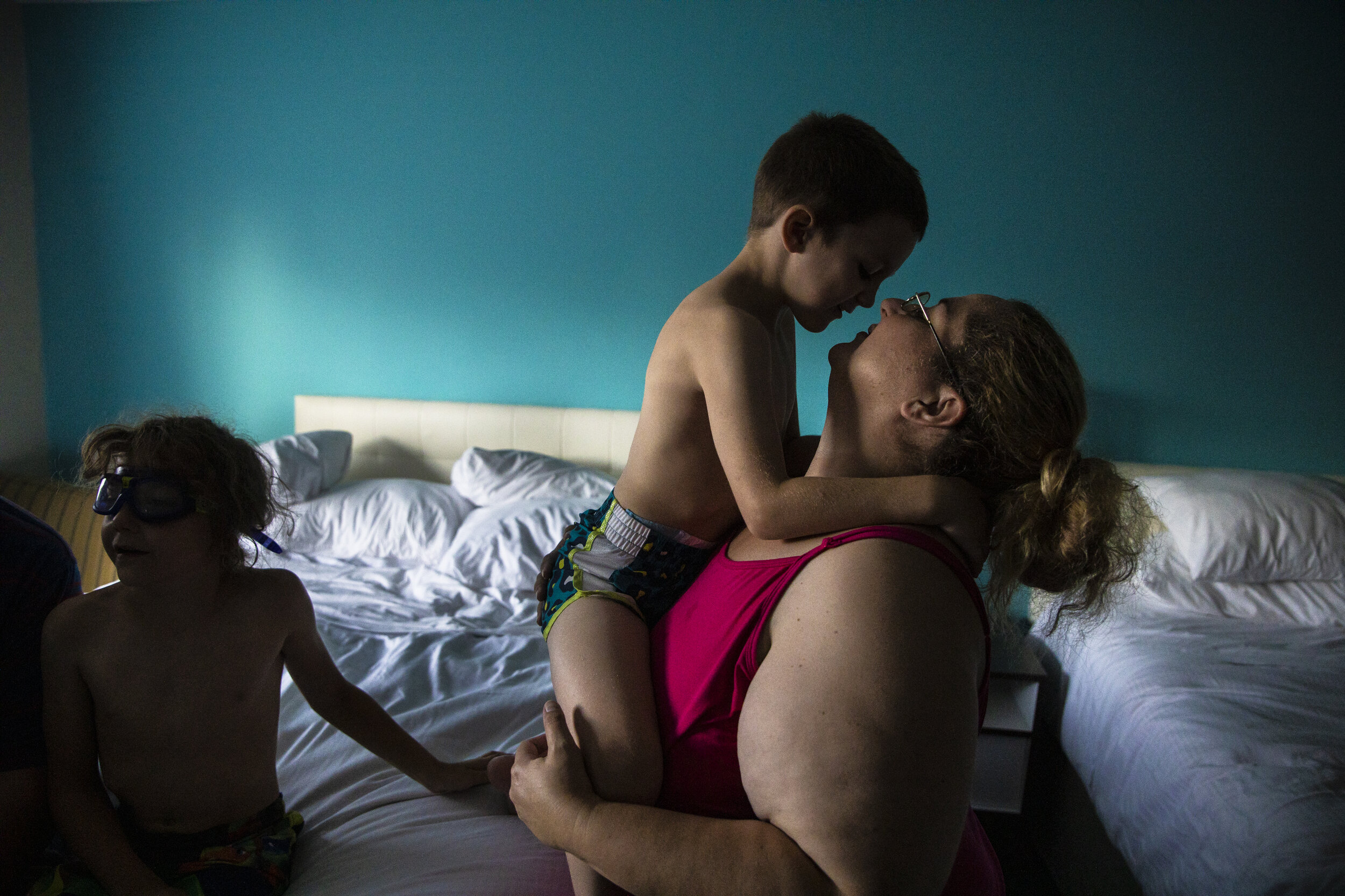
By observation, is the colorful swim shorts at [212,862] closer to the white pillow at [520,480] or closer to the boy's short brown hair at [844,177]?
the boy's short brown hair at [844,177]

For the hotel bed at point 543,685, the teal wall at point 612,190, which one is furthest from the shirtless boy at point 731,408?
the teal wall at point 612,190

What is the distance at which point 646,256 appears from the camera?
10.4ft

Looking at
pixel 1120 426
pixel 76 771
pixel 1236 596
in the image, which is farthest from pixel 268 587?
pixel 1120 426

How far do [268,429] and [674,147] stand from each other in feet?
7.59

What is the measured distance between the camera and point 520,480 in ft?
9.39

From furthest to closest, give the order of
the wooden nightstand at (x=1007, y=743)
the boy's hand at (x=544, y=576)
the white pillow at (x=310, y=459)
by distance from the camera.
Result: the white pillow at (x=310, y=459) → the wooden nightstand at (x=1007, y=743) → the boy's hand at (x=544, y=576)

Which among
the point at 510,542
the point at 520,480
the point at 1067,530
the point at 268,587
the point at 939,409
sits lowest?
the point at 510,542

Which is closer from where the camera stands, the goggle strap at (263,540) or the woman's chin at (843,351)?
the woman's chin at (843,351)

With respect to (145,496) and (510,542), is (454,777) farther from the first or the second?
(510,542)

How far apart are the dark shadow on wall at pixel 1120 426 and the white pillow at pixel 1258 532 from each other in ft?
1.59

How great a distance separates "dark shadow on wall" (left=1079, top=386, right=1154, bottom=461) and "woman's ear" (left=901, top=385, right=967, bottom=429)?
7.72 feet

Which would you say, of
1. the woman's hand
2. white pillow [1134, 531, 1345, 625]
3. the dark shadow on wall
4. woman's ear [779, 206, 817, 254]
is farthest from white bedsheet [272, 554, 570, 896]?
the dark shadow on wall

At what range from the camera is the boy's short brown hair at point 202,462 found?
43.6 inches

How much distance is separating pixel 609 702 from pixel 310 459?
245 centimetres
